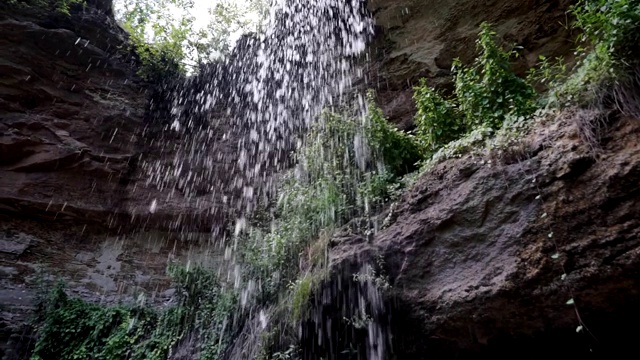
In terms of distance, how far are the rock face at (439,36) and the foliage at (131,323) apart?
14.0ft

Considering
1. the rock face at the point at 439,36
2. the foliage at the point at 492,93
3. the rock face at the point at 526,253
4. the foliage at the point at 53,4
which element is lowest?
the rock face at the point at 526,253

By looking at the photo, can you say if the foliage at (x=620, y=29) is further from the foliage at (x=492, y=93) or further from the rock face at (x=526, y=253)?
the foliage at (x=492, y=93)

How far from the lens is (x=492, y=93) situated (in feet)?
15.4

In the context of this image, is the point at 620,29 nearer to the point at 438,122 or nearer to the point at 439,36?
the point at 438,122

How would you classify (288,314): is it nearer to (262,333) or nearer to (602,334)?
(262,333)

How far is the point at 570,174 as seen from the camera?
3.27 m

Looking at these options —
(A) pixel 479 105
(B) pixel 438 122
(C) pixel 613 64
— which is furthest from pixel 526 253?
(B) pixel 438 122

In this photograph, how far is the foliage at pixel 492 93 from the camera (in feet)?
14.7

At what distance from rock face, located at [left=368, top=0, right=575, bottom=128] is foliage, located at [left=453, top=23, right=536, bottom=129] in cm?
214

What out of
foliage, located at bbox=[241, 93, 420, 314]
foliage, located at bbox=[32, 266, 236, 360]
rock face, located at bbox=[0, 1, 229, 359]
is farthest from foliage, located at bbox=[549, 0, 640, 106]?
rock face, located at bbox=[0, 1, 229, 359]

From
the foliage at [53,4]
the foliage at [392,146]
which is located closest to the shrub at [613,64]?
the foliage at [392,146]

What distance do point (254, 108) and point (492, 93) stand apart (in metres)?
6.86

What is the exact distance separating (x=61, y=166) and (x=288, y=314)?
5936 millimetres

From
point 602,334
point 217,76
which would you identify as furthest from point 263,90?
point 602,334
